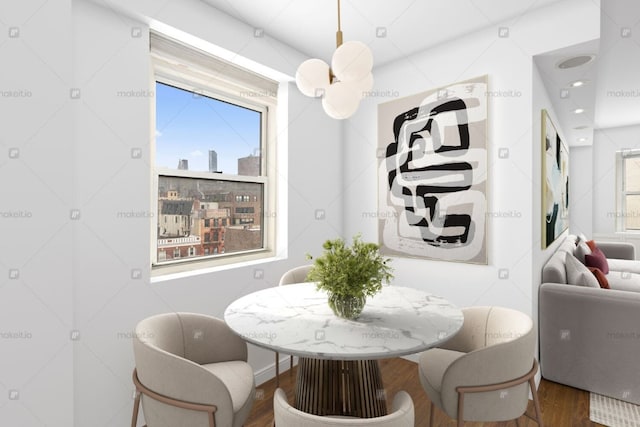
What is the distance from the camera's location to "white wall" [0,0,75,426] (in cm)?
146

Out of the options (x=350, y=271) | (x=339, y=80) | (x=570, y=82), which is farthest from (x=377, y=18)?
(x=350, y=271)

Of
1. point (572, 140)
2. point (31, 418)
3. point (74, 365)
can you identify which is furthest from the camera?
point (572, 140)

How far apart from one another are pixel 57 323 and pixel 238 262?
1.30 m

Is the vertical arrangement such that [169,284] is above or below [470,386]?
above

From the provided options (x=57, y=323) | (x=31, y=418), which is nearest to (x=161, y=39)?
(x=57, y=323)

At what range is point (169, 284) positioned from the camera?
2123 millimetres

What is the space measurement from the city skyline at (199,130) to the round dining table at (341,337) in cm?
127

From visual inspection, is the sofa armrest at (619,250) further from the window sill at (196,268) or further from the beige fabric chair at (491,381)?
the window sill at (196,268)

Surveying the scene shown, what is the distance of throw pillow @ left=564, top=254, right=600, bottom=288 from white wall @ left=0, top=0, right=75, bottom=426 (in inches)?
140

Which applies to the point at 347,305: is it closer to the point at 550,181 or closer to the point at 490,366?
the point at 490,366

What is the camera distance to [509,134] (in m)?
2.50

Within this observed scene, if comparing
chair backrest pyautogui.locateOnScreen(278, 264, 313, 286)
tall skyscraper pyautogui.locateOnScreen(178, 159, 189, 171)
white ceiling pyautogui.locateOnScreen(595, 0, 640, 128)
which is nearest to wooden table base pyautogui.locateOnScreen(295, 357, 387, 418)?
chair backrest pyautogui.locateOnScreen(278, 264, 313, 286)

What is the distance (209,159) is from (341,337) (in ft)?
6.07

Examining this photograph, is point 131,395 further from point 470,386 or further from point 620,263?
point 620,263
